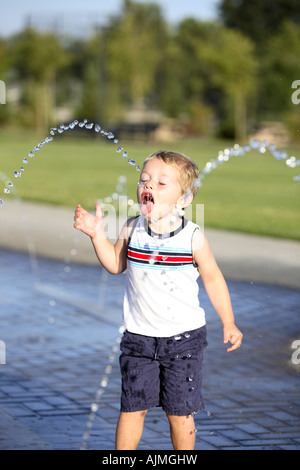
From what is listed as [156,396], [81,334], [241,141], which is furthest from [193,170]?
[241,141]

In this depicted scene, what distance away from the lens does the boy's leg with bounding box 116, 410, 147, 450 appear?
3211 mm

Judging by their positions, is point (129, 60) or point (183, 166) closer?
point (183, 166)

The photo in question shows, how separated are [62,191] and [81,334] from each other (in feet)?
41.7

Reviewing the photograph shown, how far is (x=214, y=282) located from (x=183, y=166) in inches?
17.9

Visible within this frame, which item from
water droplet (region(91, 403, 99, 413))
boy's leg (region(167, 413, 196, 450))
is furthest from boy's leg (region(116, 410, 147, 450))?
water droplet (region(91, 403, 99, 413))

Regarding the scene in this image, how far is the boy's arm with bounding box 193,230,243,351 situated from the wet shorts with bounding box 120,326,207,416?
0.15m

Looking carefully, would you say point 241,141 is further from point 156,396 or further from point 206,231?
point 156,396

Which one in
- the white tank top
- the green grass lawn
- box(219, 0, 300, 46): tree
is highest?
box(219, 0, 300, 46): tree

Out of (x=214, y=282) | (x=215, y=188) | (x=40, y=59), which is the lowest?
(x=214, y=282)

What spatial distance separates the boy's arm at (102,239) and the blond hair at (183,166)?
0.92 ft

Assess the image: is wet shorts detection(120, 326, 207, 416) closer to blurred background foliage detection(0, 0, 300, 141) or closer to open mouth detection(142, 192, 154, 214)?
open mouth detection(142, 192, 154, 214)

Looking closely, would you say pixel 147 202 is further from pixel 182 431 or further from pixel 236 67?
pixel 236 67

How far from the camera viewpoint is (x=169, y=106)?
266ft

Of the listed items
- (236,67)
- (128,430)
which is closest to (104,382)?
(128,430)
